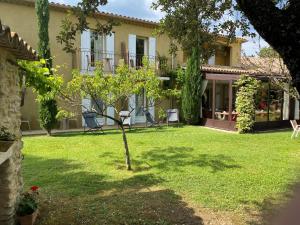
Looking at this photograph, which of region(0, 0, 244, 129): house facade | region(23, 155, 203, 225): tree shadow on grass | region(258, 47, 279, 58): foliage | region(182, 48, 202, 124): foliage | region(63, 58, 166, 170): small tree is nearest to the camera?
region(23, 155, 203, 225): tree shadow on grass

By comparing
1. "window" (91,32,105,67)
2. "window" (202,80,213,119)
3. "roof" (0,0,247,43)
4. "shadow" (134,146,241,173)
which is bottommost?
"shadow" (134,146,241,173)

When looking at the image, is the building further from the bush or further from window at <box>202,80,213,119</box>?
window at <box>202,80,213,119</box>

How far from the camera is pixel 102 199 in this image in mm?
6375

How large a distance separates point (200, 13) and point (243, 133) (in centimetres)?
907

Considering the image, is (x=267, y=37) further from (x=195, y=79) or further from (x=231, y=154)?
(x=195, y=79)

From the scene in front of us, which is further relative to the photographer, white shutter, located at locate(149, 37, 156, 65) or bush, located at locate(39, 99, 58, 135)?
white shutter, located at locate(149, 37, 156, 65)

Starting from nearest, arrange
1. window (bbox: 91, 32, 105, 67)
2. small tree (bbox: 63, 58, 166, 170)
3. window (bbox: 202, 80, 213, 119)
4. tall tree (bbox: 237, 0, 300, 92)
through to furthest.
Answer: tall tree (bbox: 237, 0, 300, 92) < small tree (bbox: 63, 58, 166, 170) < window (bbox: 91, 32, 105, 67) < window (bbox: 202, 80, 213, 119)

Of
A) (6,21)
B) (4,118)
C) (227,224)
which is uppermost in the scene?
(6,21)

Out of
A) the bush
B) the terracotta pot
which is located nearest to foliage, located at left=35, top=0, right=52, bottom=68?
the bush

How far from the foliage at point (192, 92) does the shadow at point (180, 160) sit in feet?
23.3

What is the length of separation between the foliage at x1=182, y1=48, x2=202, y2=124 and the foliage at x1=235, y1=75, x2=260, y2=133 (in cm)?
303

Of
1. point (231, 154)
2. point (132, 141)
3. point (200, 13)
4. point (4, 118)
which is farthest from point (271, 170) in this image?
point (4, 118)

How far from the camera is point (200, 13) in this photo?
23.0 ft

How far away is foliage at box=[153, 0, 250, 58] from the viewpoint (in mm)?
6863
